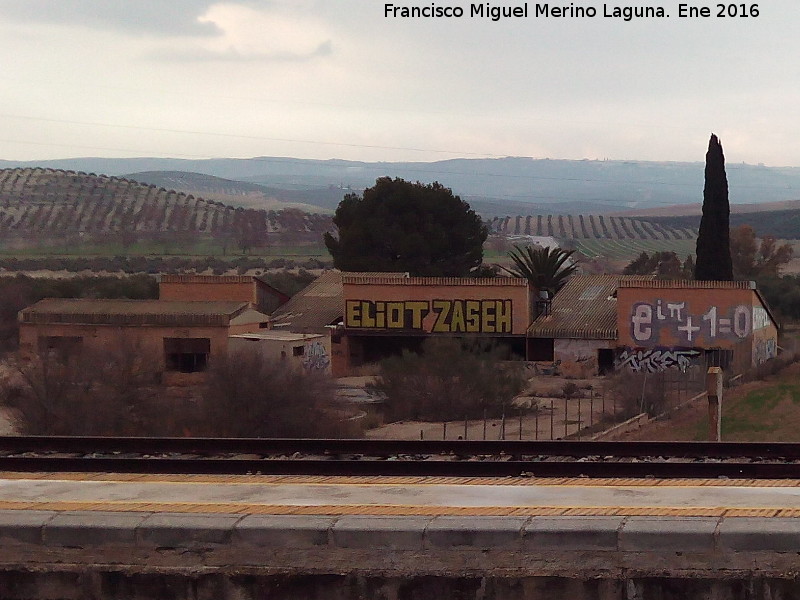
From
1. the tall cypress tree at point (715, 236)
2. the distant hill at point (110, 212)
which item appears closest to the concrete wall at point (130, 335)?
Answer: the tall cypress tree at point (715, 236)

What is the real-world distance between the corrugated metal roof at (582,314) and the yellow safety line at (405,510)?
33870mm

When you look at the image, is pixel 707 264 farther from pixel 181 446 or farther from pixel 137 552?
pixel 137 552

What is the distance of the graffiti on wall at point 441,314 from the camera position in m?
43.7

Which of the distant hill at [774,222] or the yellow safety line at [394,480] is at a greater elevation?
the distant hill at [774,222]

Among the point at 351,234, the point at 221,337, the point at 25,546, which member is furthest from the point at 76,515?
the point at 351,234

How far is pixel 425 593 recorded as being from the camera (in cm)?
768

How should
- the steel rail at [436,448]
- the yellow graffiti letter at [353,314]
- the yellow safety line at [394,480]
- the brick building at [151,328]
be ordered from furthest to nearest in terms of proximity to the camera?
the yellow graffiti letter at [353,314] < the brick building at [151,328] < the steel rail at [436,448] < the yellow safety line at [394,480]

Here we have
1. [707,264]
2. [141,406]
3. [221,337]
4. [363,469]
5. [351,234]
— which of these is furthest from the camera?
[351,234]

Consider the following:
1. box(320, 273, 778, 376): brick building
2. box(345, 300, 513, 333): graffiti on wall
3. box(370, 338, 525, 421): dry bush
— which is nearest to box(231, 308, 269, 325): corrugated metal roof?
box(320, 273, 778, 376): brick building

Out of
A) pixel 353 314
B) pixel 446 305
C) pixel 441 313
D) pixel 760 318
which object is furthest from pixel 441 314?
pixel 760 318

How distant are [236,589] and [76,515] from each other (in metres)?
1.61

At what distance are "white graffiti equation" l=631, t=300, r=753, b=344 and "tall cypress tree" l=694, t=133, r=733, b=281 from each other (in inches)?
243

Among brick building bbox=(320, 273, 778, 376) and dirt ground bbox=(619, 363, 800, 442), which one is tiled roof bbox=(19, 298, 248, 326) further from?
dirt ground bbox=(619, 363, 800, 442)

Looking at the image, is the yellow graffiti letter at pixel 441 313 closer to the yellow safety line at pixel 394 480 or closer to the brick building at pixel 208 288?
the brick building at pixel 208 288
